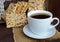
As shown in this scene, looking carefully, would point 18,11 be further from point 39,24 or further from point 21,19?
point 39,24

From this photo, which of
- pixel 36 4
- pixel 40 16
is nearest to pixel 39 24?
pixel 40 16

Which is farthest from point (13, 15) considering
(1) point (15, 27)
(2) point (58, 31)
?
(2) point (58, 31)

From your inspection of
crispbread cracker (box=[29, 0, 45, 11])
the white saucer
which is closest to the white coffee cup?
the white saucer

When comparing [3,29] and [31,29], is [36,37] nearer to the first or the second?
[31,29]

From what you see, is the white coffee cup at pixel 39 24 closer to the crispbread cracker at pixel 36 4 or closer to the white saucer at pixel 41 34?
the white saucer at pixel 41 34

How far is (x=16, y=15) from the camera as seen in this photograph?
658 millimetres

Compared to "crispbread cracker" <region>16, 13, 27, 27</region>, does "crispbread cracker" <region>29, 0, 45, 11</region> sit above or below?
above

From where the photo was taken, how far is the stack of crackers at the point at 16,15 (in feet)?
2.14

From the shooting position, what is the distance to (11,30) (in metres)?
0.64

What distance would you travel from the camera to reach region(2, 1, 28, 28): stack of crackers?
651 millimetres

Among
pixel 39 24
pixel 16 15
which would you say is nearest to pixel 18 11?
pixel 16 15

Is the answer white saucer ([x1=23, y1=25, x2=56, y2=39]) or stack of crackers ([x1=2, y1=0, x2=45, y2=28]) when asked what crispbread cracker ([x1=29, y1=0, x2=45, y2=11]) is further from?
white saucer ([x1=23, y1=25, x2=56, y2=39])

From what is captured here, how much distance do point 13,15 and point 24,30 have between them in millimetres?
85

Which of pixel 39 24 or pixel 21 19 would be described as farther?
pixel 21 19
